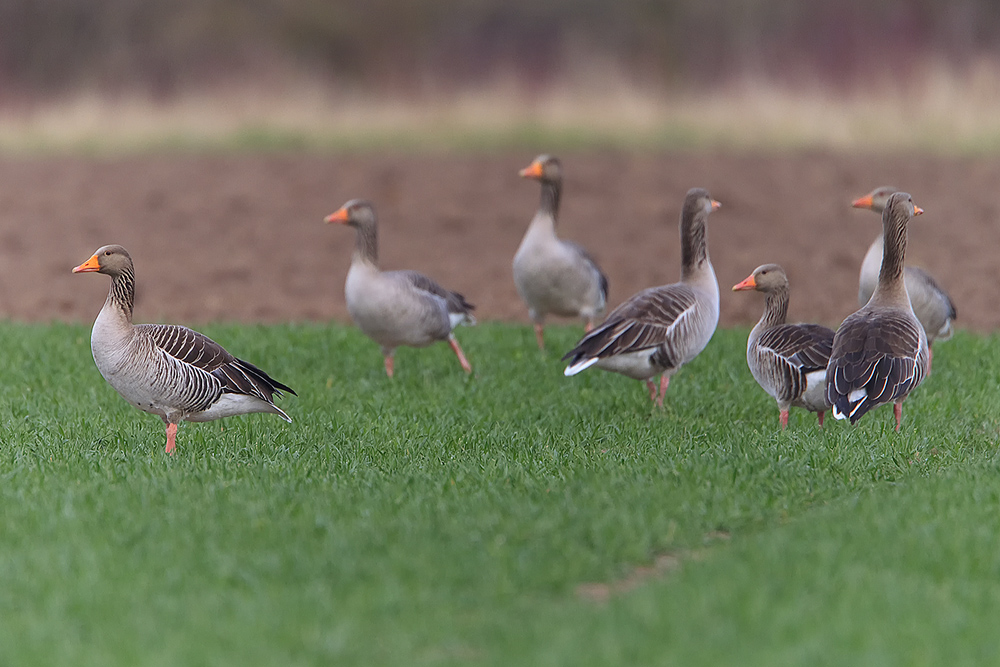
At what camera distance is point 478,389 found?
32.7 feet

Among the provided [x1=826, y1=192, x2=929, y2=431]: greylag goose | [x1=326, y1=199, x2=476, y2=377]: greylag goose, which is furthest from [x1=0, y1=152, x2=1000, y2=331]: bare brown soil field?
A: [x1=826, y1=192, x2=929, y2=431]: greylag goose

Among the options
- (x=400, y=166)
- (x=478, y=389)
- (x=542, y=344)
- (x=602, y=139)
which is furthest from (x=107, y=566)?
(x=602, y=139)

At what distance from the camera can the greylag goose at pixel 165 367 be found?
7.67 m

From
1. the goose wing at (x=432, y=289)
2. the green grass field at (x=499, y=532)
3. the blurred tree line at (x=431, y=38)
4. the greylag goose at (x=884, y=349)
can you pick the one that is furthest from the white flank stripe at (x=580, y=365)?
the blurred tree line at (x=431, y=38)

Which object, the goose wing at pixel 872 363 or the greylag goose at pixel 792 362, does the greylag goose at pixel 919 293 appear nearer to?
the greylag goose at pixel 792 362

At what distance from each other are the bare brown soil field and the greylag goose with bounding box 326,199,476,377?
12.1 feet

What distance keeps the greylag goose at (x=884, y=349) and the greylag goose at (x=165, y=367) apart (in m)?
4.00

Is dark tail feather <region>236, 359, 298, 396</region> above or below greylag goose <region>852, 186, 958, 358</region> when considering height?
below

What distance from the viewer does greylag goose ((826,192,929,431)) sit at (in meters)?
7.52

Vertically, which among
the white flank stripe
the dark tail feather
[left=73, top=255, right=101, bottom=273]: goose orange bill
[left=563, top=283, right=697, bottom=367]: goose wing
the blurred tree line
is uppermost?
the blurred tree line

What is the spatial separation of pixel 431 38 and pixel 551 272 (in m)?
30.4

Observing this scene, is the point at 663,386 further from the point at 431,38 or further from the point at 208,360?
the point at 431,38

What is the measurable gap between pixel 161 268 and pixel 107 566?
38.7 ft

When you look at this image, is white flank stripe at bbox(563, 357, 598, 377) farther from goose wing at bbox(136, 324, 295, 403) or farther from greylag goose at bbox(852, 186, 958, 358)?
greylag goose at bbox(852, 186, 958, 358)
